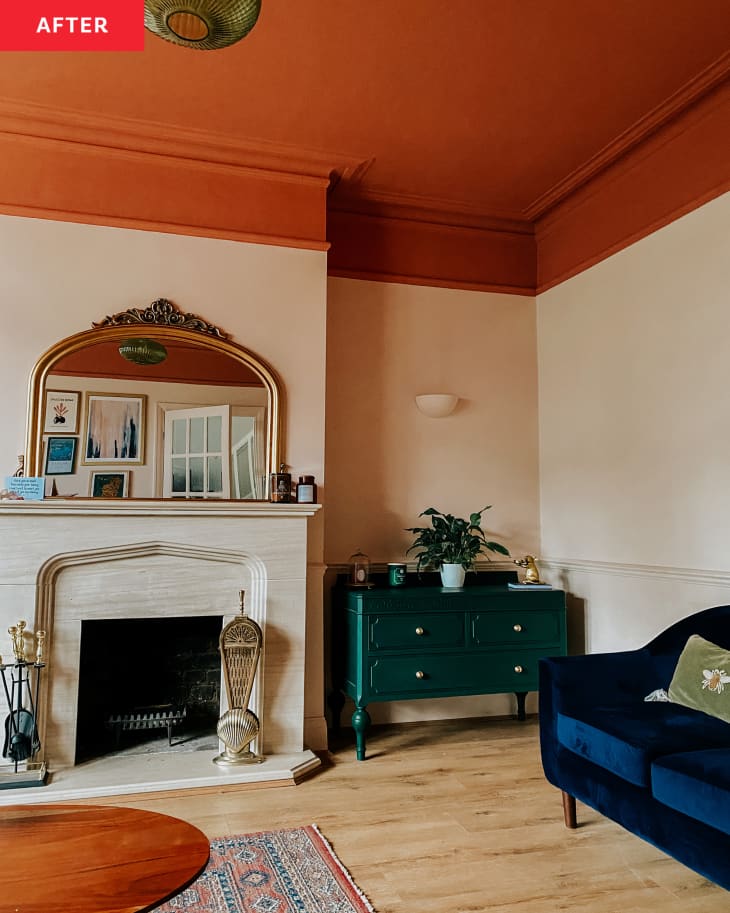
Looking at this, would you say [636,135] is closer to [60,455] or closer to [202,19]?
[202,19]

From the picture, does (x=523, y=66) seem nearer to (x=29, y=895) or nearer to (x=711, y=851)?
(x=711, y=851)

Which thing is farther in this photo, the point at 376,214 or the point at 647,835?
the point at 376,214

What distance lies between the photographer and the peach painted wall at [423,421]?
4.44 meters

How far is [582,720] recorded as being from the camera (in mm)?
2699

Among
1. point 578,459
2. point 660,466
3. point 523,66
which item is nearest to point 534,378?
point 578,459

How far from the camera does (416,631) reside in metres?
3.89

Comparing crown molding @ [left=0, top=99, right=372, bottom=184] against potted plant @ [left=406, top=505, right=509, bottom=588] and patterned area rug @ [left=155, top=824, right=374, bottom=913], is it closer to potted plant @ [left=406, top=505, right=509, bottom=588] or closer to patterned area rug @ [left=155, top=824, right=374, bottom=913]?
potted plant @ [left=406, top=505, right=509, bottom=588]

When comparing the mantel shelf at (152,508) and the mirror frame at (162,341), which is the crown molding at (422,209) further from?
the mantel shelf at (152,508)

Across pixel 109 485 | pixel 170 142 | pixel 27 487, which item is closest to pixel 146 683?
pixel 109 485

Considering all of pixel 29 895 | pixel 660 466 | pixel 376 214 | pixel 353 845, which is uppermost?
pixel 376 214

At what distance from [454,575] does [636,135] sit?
2.53 metres

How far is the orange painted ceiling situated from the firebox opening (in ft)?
8.27

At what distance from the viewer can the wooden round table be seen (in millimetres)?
1530

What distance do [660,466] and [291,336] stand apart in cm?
204
